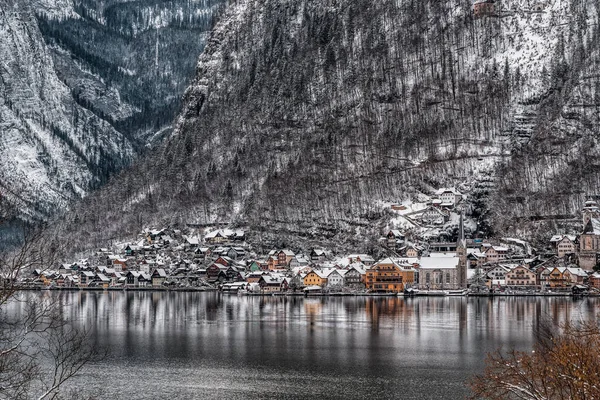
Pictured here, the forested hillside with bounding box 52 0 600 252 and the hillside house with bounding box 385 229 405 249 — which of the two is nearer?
the hillside house with bounding box 385 229 405 249

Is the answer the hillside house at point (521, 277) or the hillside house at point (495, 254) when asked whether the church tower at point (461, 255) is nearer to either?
the hillside house at point (495, 254)

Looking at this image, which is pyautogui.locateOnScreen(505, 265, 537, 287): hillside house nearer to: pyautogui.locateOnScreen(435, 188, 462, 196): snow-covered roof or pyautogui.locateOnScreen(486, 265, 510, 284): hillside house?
pyautogui.locateOnScreen(486, 265, 510, 284): hillside house

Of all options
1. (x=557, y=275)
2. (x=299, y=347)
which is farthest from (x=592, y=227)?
(x=299, y=347)

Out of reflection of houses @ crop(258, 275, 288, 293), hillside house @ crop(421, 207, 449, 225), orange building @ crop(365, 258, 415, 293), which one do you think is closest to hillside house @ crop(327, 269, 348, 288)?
orange building @ crop(365, 258, 415, 293)

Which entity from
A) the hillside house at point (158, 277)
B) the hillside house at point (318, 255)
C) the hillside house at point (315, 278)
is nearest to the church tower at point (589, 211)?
the hillside house at point (315, 278)

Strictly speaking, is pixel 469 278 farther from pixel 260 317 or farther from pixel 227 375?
pixel 227 375

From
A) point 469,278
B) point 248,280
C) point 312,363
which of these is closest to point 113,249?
point 248,280
